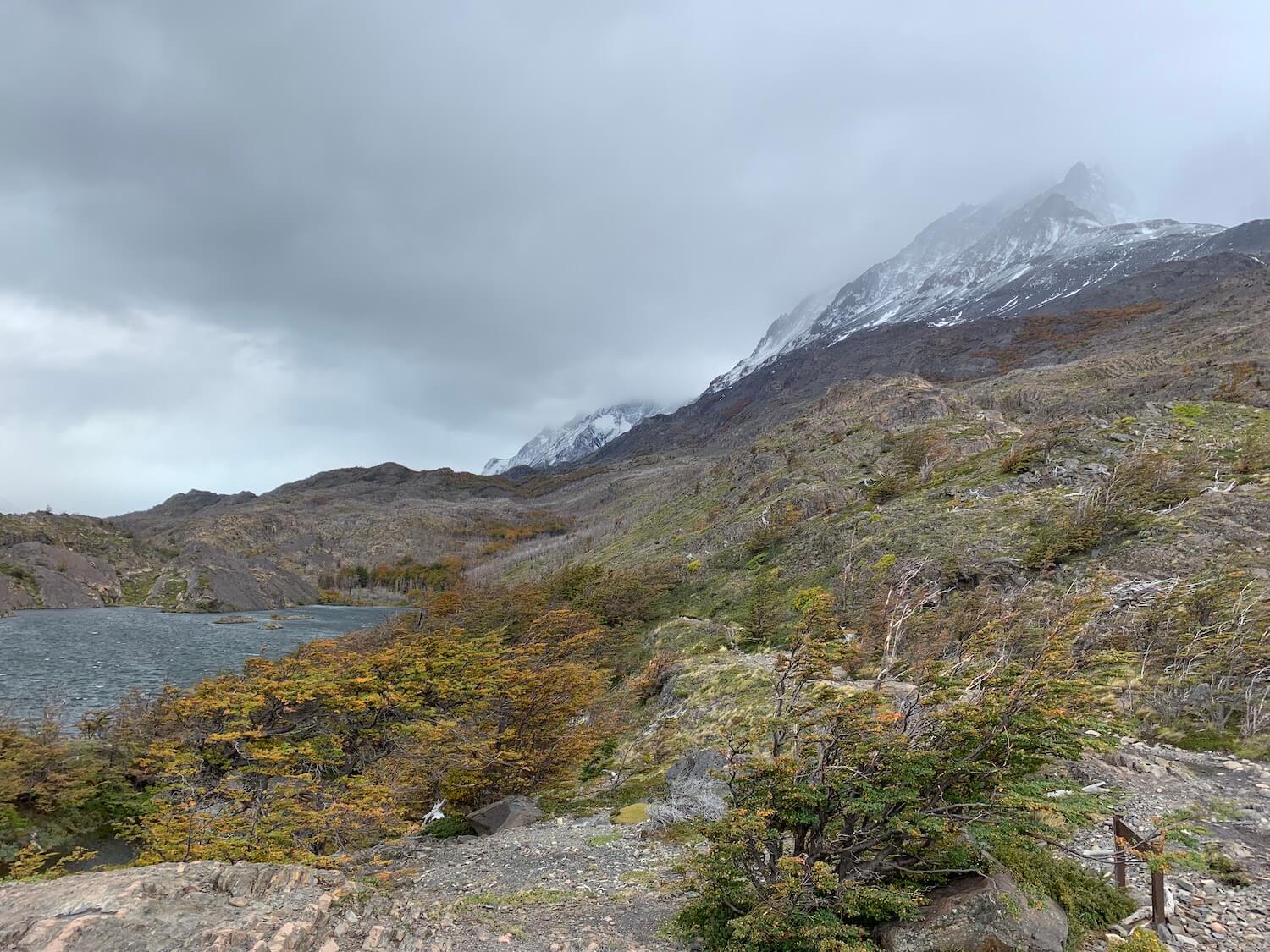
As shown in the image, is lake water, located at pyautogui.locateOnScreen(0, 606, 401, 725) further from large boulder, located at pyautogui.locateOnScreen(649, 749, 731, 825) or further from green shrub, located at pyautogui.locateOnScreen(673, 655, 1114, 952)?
green shrub, located at pyautogui.locateOnScreen(673, 655, 1114, 952)

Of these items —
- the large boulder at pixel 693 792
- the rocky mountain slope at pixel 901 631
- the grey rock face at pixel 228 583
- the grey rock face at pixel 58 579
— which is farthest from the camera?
the grey rock face at pixel 228 583

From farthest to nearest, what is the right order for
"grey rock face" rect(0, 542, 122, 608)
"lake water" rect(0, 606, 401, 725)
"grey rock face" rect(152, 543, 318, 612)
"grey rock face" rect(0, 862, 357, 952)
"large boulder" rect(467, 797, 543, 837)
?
1. "grey rock face" rect(152, 543, 318, 612)
2. "grey rock face" rect(0, 542, 122, 608)
3. "lake water" rect(0, 606, 401, 725)
4. "large boulder" rect(467, 797, 543, 837)
5. "grey rock face" rect(0, 862, 357, 952)

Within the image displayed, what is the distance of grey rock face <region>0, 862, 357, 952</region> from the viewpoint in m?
Answer: 5.19

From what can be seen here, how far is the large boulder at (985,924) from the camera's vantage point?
4852 millimetres

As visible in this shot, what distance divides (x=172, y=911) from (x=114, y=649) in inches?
2148

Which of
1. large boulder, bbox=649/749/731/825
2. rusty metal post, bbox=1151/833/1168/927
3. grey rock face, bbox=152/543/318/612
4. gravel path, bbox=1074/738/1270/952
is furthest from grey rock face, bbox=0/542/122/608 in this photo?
rusty metal post, bbox=1151/833/1168/927

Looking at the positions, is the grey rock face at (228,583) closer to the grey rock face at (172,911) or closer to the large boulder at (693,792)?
the large boulder at (693,792)

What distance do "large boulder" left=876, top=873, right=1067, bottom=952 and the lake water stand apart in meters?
29.4

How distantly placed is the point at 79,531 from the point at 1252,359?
13654cm

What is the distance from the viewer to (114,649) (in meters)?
46.1

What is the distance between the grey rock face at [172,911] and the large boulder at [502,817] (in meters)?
5.75

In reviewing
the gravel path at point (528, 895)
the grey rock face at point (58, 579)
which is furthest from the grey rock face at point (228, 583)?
the gravel path at point (528, 895)

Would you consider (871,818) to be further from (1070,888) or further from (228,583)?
(228,583)

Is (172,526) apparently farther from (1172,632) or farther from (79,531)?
(1172,632)
